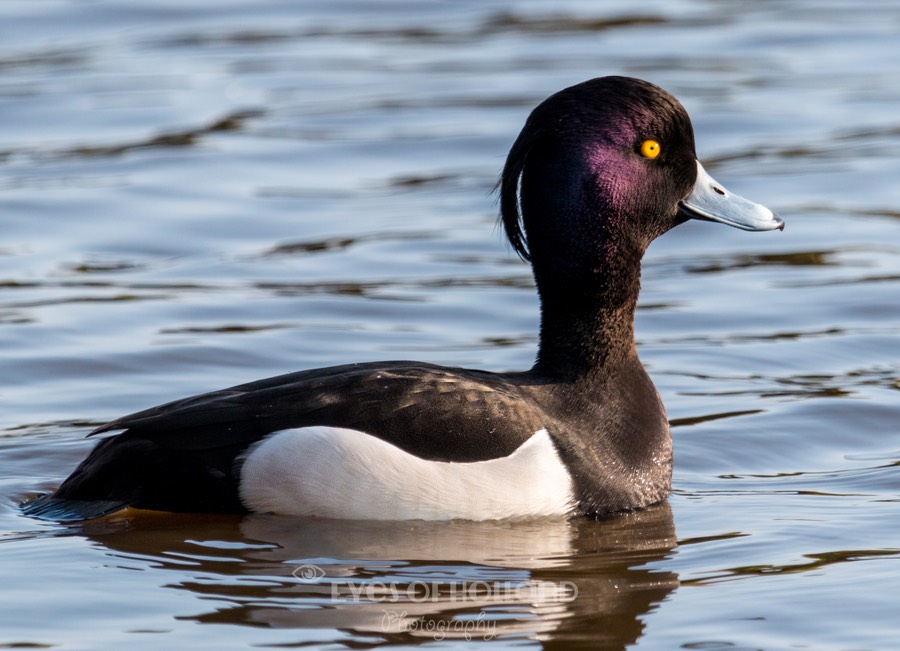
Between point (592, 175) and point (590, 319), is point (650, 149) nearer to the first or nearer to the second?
point (592, 175)

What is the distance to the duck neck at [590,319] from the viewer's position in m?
6.80

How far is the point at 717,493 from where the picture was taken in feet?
23.1

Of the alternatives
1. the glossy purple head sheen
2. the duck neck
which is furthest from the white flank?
the glossy purple head sheen

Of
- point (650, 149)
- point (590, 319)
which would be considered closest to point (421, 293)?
point (590, 319)

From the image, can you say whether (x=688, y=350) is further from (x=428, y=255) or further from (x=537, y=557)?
(x=537, y=557)

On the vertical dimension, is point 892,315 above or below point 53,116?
below

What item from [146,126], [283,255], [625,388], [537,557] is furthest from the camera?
[146,126]

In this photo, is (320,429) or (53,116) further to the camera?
(53,116)

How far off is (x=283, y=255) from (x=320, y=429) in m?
4.79

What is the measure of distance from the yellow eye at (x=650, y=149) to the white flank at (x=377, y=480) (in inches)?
49.4

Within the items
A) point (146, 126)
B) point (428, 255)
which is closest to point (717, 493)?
point (428, 255)

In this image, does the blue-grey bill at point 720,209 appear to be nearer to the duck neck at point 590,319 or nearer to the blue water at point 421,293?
the duck neck at point 590,319

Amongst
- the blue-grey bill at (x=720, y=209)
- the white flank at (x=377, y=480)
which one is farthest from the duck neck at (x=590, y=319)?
the white flank at (x=377, y=480)

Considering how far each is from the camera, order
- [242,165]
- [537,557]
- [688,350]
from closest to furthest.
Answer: [537,557] → [688,350] → [242,165]
